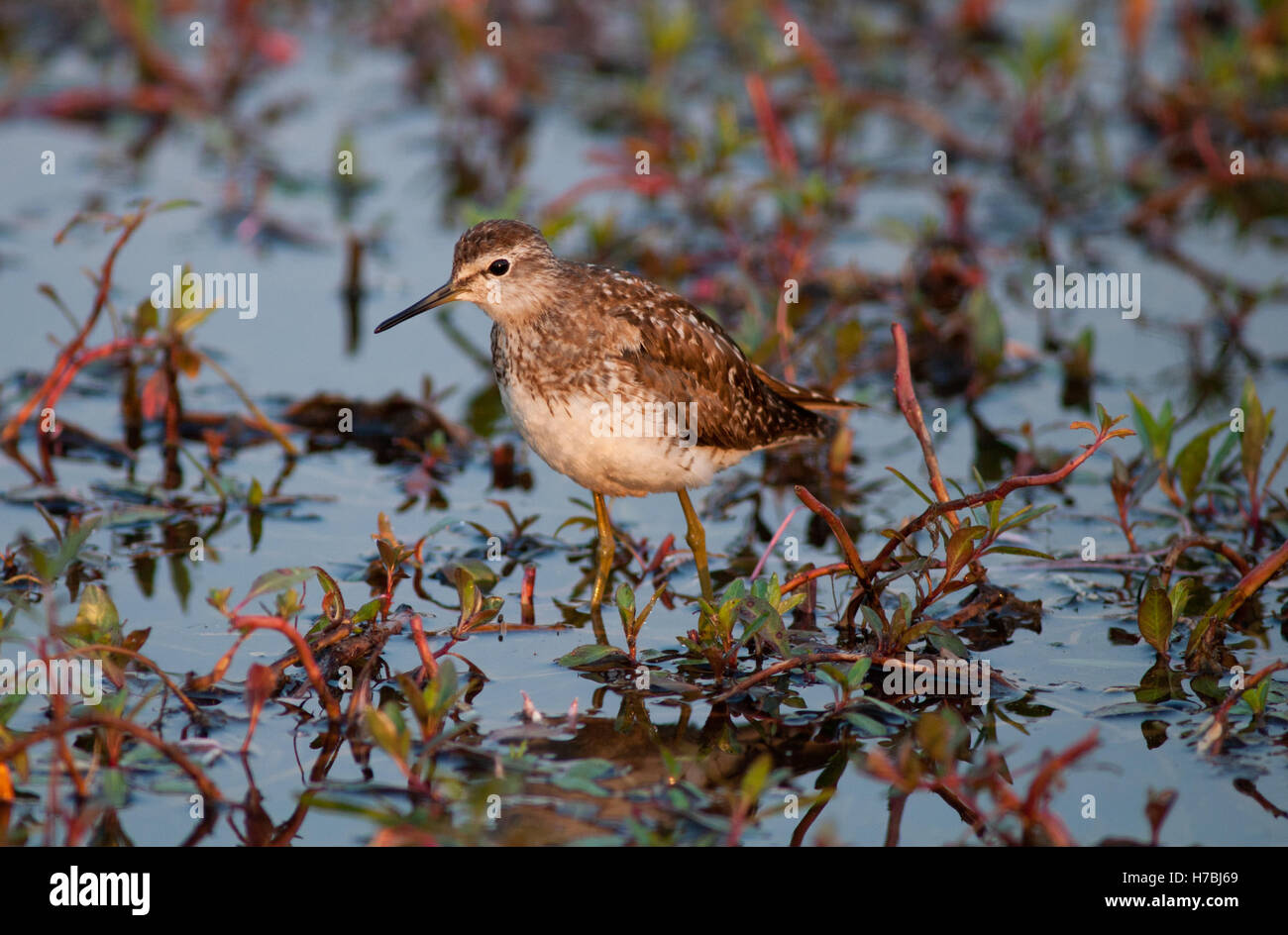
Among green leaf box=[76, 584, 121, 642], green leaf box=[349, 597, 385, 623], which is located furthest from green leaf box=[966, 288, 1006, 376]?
green leaf box=[76, 584, 121, 642]

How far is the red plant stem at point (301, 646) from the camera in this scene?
521 cm

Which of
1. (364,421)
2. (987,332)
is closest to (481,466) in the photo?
(364,421)

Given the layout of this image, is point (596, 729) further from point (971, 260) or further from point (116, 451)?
point (971, 260)

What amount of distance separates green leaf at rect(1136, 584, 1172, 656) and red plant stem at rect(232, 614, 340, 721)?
10.9ft

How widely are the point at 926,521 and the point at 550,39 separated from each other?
918 centimetres

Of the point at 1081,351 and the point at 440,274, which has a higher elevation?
the point at 440,274

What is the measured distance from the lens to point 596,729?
5.91m

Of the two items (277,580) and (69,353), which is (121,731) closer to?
(277,580)

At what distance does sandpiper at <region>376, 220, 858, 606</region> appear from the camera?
21.8 feet

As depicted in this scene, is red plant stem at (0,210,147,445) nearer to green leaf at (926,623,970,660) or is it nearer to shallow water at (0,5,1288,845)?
shallow water at (0,5,1288,845)
